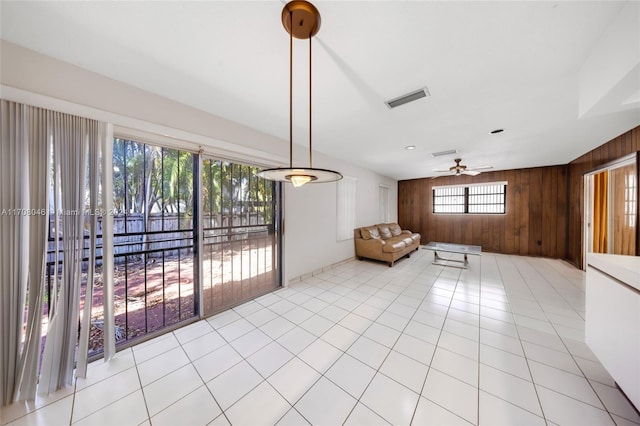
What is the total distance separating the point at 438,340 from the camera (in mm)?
1997

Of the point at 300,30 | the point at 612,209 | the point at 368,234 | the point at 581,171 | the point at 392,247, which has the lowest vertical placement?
the point at 392,247

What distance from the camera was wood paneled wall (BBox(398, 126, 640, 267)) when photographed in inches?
175

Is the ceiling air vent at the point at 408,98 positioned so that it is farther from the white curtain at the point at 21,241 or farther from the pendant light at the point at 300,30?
the white curtain at the point at 21,241

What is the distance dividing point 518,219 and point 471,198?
1.20 meters

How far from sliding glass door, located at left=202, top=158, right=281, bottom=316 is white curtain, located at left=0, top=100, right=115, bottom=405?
93 cm

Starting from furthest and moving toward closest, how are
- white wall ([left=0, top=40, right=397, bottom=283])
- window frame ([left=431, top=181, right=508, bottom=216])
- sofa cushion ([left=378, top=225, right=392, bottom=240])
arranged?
window frame ([left=431, top=181, right=508, bottom=216])
sofa cushion ([left=378, top=225, right=392, bottom=240])
white wall ([left=0, top=40, right=397, bottom=283])

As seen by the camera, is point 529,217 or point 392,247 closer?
point 392,247

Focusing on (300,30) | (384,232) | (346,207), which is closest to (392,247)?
(384,232)

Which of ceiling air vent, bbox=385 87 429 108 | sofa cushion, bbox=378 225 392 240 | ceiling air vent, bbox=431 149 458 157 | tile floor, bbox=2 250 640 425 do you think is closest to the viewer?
tile floor, bbox=2 250 640 425

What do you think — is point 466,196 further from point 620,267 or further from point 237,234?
point 237,234

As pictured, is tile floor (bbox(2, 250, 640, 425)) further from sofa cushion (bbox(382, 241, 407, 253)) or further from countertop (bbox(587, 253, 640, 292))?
sofa cushion (bbox(382, 241, 407, 253))

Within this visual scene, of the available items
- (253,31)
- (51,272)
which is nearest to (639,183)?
(253,31)

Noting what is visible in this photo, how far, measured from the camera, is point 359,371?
163cm

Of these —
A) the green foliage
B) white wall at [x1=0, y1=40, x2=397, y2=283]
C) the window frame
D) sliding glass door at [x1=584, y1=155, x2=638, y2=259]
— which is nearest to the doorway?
sliding glass door at [x1=584, y1=155, x2=638, y2=259]
